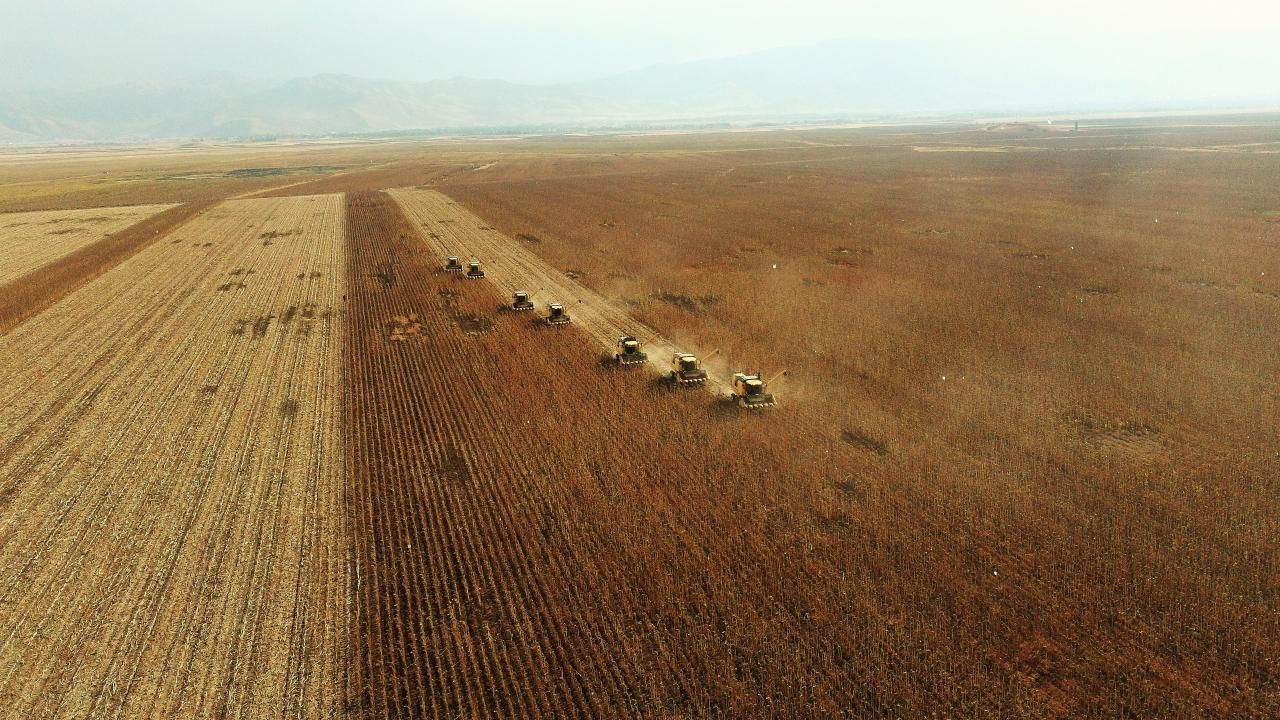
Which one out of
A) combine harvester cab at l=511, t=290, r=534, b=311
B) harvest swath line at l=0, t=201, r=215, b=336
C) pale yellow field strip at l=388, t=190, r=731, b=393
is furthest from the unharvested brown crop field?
combine harvester cab at l=511, t=290, r=534, b=311

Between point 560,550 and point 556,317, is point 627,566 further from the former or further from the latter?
point 556,317

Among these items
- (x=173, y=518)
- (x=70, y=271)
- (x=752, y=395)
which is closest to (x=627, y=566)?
(x=752, y=395)

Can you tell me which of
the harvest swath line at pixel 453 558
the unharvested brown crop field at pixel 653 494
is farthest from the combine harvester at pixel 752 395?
the harvest swath line at pixel 453 558

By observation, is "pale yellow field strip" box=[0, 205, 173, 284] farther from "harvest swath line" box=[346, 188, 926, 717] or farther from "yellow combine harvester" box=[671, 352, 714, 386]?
"yellow combine harvester" box=[671, 352, 714, 386]

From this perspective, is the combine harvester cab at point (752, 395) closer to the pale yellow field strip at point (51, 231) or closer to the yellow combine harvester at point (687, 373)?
the yellow combine harvester at point (687, 373)

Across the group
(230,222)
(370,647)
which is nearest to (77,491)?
(370,647)
